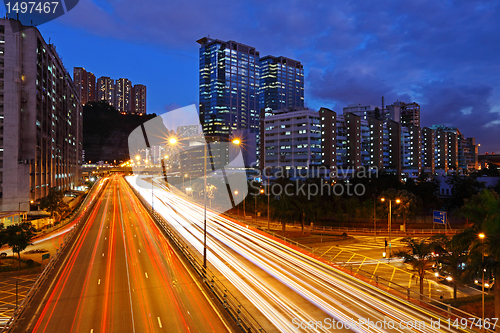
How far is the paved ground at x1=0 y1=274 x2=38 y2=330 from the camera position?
1688cm

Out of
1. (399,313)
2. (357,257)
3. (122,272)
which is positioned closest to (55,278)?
(122,272)

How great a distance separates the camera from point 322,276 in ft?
67.4

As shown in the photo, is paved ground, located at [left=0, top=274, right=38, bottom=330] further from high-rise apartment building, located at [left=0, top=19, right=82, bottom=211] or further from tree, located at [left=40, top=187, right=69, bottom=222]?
high-rise apartment building, located at [left=0, top=19, right=82, bottom=211]

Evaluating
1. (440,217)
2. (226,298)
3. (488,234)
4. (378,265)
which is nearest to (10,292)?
(226,298)

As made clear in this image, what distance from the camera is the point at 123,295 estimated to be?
710 inches

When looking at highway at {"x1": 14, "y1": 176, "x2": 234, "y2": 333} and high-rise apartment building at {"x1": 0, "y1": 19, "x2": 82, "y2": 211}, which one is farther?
high-rise apartment building at {"x1": 0, "y1": 19, "x2": 82, "y2": 211}

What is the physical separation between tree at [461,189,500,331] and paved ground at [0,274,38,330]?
75.6ft

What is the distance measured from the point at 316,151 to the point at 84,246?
83.9m

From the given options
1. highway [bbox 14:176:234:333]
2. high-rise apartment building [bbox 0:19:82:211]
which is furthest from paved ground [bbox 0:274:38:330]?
high-rise apartment building [bbox 0:19:82:211]

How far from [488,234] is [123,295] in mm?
19059

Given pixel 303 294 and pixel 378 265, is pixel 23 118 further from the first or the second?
pixel 378 265

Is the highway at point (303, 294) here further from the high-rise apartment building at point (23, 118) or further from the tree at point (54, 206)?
the high-rise apartment building at point (23, 118)

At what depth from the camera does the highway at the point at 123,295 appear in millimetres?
14484

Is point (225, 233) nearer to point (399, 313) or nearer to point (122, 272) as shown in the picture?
point (122, 272)
